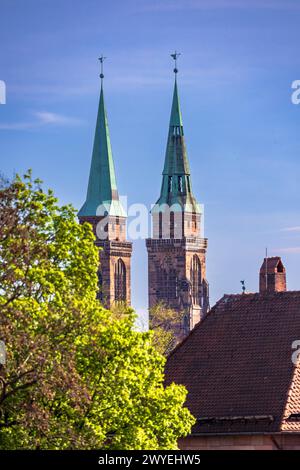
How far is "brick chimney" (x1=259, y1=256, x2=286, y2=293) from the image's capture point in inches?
2356

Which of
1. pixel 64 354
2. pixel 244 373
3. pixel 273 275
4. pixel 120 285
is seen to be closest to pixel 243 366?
pixel 244 373

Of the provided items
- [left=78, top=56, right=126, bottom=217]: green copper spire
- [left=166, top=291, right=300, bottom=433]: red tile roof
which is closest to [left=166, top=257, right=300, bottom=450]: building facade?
[left=166, top=291, right=300, bottom=433]: red tile roof

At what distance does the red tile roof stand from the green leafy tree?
556 centimetres

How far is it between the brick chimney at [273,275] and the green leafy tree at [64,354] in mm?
13533

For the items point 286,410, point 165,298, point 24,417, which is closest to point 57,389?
point 24,417

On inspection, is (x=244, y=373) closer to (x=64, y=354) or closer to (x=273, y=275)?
(x=273, y=275)

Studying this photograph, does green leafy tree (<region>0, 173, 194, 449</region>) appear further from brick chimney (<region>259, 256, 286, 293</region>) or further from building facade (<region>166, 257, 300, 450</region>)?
brick chimney (<region>259, 256, 286, 293</region>)

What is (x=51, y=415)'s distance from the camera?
43.2 meters

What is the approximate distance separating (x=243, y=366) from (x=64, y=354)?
12088 mm

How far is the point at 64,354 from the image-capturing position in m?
42.4

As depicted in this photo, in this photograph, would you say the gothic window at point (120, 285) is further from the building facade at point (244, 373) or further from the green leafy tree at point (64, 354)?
the green leafy tree at point (64, 354)

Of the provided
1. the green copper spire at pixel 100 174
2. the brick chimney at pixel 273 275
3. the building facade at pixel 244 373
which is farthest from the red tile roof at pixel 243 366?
the green copper spire at pixel 100 174

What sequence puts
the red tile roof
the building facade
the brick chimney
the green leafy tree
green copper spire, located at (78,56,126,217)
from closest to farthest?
the green leafy tree < the building facade < the red tile roof < the brick chimney < green copper spire, located at (78,56,126,217)
